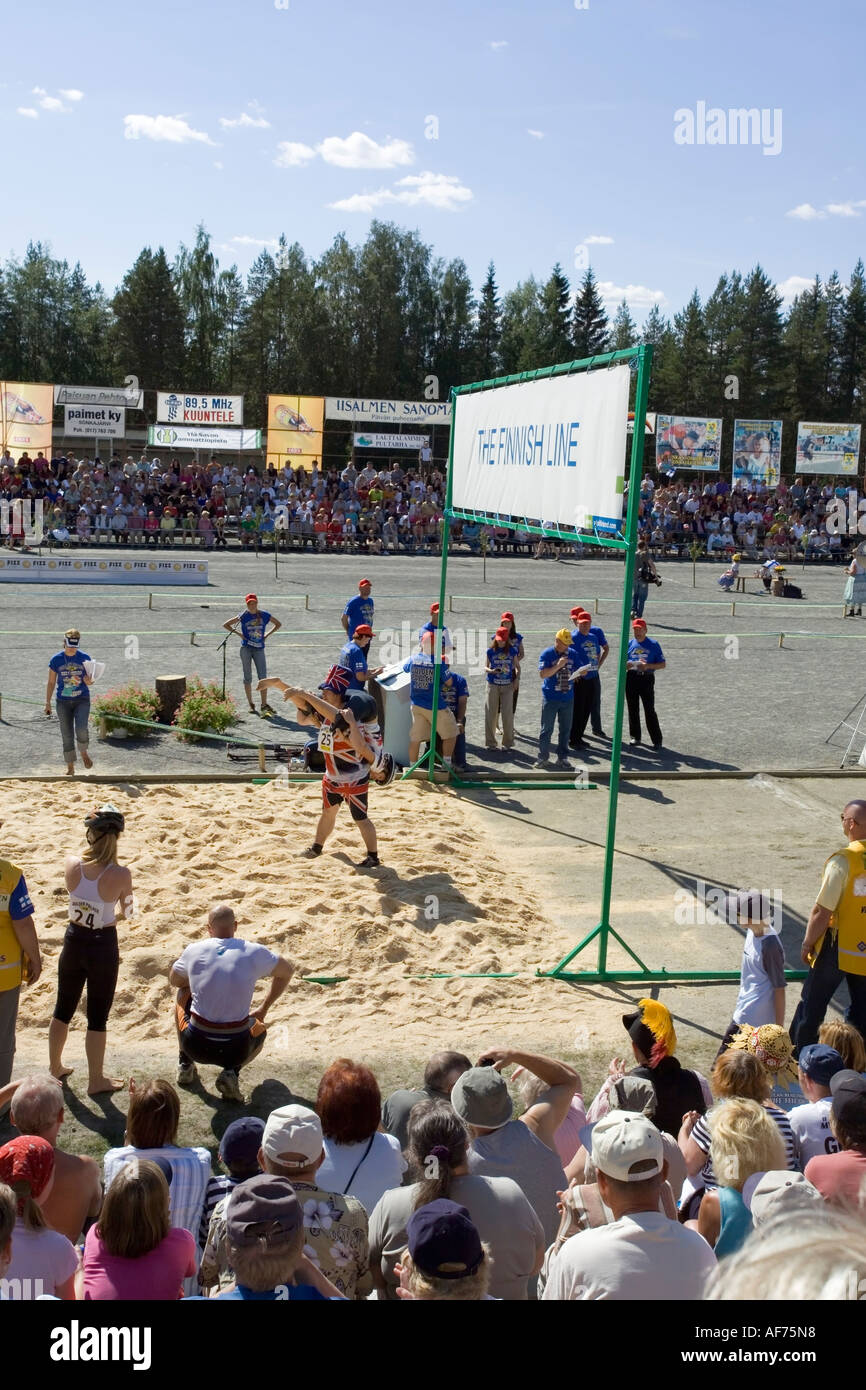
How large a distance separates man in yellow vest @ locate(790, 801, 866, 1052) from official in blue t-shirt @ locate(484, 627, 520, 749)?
7761mm

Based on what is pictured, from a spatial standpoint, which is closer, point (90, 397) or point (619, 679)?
point (619, 679)

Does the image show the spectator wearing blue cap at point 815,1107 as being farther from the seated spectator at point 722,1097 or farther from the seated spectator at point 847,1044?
the seated spectator at point 722,1097

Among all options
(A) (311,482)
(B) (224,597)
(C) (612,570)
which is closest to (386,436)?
(A) (311,482)

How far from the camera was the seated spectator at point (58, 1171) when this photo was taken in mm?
4543

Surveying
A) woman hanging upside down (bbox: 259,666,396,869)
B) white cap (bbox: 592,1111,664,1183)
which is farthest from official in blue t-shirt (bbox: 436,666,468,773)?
white cap (bbox: 592,1111,664,1183)

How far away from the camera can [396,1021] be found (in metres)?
7.93

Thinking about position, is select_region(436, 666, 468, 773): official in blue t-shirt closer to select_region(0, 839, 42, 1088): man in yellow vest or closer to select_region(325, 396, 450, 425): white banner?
select_region(0, 839, 42, 1088): man in yellow vest

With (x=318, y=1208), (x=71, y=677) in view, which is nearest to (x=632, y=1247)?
(x=318, y=1208)

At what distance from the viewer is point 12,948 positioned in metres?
6.50

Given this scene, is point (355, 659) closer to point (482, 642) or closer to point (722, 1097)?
point (722, 1097)

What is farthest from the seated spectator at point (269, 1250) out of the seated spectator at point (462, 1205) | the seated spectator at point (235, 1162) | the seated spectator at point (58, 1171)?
the seated spectator at point (58, 1171)

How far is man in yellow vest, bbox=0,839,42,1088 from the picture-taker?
→ 6.43m

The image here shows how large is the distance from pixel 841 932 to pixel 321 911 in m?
3.92

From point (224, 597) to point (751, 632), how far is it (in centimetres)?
1240
